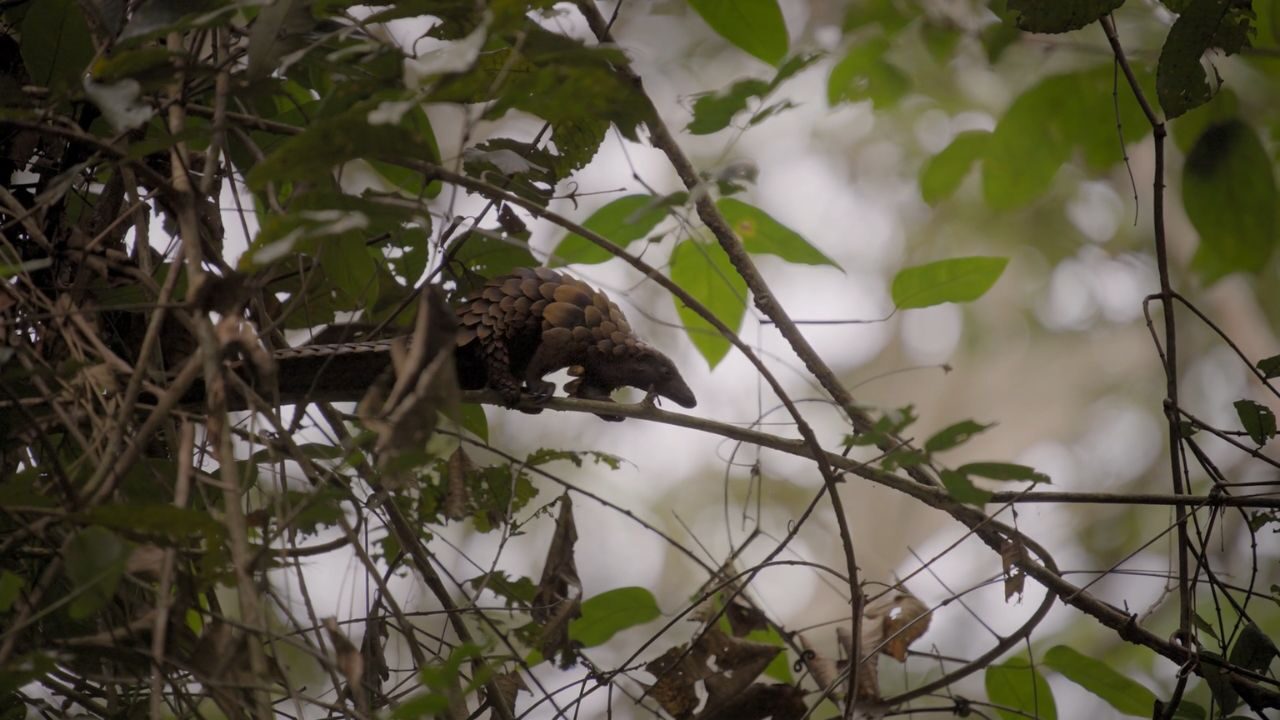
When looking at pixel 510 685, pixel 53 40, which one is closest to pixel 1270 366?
pixel 510 685

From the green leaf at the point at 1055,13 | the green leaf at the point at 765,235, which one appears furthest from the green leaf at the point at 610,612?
the green leaf at the point at 1055,13

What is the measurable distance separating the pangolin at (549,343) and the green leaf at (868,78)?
95 centimetres

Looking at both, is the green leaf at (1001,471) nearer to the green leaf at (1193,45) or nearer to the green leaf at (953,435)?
the green leaf at (953,435)

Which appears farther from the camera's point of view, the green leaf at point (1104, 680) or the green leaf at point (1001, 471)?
the green leaf at point (1104, 680)

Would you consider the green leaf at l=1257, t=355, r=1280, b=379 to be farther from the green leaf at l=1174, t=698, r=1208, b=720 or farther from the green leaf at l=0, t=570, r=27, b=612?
the green leaf at l=0, t=570, r=27, b=612

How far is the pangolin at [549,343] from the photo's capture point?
1353 mm

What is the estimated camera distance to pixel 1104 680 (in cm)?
123

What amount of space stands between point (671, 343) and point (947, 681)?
4.20 m

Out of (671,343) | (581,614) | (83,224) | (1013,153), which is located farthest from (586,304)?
(671,343)

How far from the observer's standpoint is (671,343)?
5.32 metres

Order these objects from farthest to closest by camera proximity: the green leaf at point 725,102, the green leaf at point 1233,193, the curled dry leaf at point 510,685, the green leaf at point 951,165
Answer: the green leaf at point 951,165 → the green leaf at point 1233,193 → the curled dry leaf at point 510,685 → the green leaf at point 725,102

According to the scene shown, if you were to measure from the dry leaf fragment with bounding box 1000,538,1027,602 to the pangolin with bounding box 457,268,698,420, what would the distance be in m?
0.51

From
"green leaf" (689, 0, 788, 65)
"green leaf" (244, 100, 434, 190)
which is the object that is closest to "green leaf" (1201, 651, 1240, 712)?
"green leaf" (689, 0, 788, 65)

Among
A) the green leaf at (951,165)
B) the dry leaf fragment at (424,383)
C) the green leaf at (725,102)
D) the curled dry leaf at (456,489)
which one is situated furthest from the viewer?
the green leaf at (951,165)
